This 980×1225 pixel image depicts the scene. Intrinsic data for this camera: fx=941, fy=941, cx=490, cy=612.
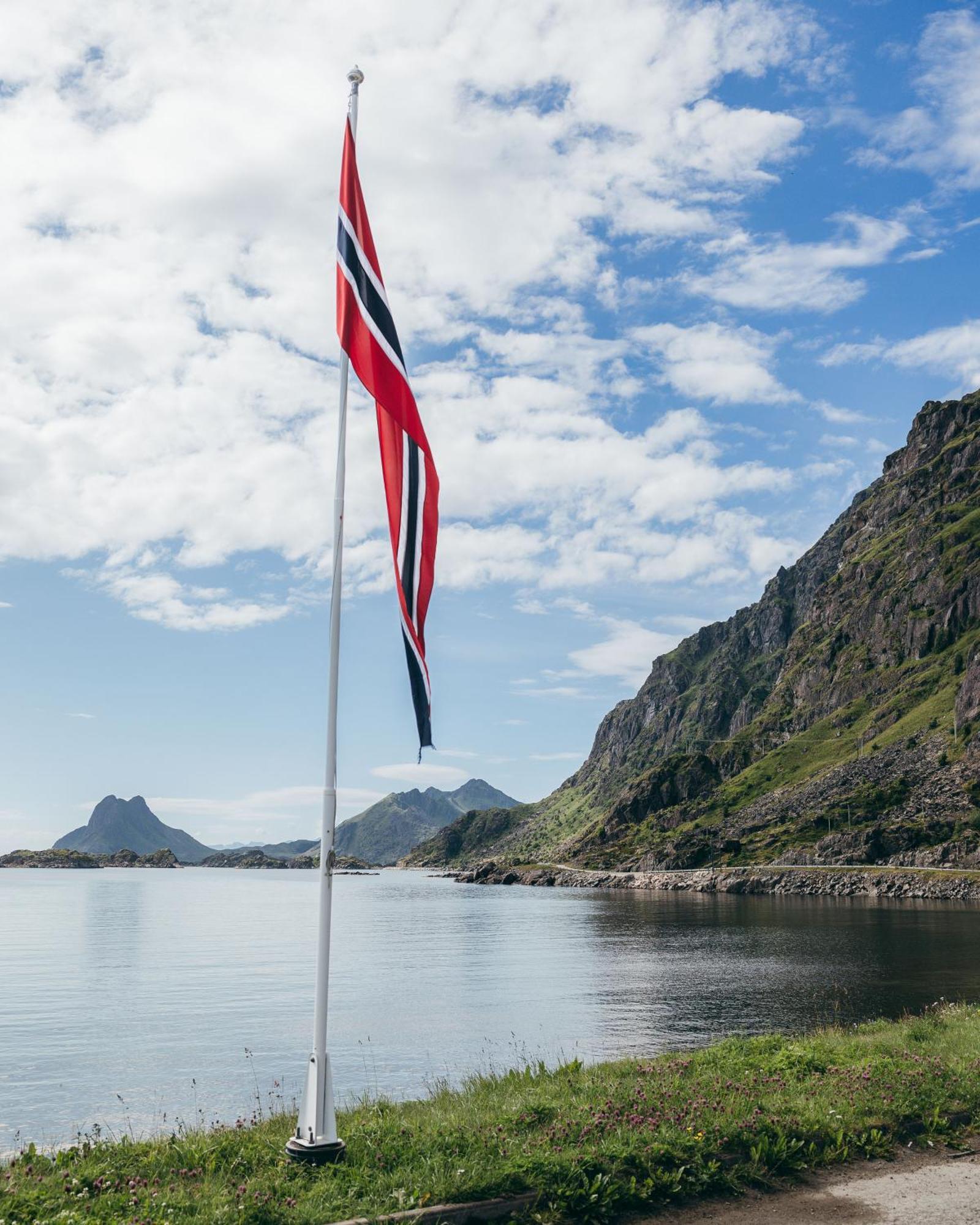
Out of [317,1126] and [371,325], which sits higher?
[371,325]

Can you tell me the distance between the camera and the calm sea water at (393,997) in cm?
3625

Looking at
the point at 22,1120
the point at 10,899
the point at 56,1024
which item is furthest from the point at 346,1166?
the point at 10,899

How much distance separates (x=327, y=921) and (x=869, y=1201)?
29.2 feet

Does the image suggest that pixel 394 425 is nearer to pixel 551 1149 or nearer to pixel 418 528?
pixel 418 528

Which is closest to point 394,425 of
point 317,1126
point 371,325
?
point 371,325

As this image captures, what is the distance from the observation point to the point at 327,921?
14.5m

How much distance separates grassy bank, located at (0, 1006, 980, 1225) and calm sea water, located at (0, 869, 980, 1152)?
1454 cm

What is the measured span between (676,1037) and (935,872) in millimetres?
152444

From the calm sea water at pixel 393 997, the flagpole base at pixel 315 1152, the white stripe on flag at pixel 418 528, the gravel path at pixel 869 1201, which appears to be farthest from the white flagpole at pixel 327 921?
the calm sea water at pixel 393 997

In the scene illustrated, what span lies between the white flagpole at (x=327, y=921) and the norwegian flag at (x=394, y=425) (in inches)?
25.3

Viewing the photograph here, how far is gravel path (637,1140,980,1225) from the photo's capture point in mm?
13016

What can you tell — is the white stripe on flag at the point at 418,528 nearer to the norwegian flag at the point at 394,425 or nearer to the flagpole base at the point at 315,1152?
the norwegian flag at the point at 394,425

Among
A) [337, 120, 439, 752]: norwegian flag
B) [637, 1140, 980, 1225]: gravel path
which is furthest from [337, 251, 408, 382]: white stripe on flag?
[637, 1140, 980, 1225]: gravel path

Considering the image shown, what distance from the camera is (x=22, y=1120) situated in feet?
99.7
